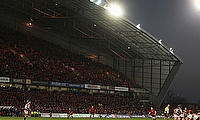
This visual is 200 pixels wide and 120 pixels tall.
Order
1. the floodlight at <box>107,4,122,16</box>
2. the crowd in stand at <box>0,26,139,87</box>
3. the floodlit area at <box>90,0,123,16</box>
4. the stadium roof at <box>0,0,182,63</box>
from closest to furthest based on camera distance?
1. the floodlit area at <box>90,0,123,16</box>
2. the floodlight at <box>107,4,122,16</box>
3. the crowd in stand at <box>0,26,139,87</box>
4. the stadium roof at <box>0,0,182,63</box>

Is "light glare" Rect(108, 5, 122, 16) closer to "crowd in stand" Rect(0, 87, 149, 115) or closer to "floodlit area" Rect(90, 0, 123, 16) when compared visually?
"floodlit area" Rect(90, 0, 123, 16)

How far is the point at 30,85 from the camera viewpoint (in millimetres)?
57812

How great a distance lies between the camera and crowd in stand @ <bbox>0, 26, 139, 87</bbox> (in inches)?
2222

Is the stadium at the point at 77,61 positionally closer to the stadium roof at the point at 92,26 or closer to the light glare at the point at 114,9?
the stadium roof at the point at 92,26

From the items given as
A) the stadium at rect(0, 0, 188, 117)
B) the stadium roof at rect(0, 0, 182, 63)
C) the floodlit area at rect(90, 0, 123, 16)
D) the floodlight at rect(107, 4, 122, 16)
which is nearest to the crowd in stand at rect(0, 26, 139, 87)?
the stadium at rect(0, 0, 188, 117)

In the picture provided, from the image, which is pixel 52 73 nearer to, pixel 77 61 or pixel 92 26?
pixel 77 61

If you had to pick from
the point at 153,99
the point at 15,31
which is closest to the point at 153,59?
the point at 153,99

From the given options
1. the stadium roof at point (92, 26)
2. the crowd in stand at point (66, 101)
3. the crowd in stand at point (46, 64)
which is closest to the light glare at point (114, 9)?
the stadium roof at point (92, 26)

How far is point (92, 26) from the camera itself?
67312 millimetres

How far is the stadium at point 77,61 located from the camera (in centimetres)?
5544

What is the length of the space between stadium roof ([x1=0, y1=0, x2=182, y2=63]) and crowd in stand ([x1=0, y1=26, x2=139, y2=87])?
166 inches

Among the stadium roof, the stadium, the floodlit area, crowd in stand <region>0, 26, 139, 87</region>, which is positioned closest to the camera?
the floodlit area

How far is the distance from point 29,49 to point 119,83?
21.3m

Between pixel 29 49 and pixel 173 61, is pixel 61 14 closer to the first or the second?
pixel 29 49
